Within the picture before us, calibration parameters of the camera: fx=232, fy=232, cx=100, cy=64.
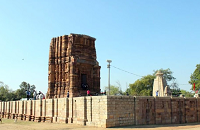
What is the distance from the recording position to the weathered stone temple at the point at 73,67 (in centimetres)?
2986

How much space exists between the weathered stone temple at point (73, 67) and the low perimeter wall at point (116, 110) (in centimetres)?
382

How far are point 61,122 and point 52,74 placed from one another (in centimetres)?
1110

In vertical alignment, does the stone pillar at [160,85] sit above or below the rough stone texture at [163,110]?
above

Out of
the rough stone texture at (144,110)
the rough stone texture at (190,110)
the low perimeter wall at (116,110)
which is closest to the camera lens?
the low perimeter wall at (116,110)

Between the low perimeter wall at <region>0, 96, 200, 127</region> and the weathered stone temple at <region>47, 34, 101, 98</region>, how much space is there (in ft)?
12.5

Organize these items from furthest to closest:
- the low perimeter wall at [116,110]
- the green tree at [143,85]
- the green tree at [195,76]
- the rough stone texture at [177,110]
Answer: the green tree at [195,76] → the green tree at [143,85] → the rough stone texture at [177,110] → the low perimeter wall at [116,110]

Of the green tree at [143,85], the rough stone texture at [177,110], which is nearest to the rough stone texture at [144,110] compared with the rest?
the rough stone texture at [177,110]

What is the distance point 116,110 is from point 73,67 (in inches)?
484

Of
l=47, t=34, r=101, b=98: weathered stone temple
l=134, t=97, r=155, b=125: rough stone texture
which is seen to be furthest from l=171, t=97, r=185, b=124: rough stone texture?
l=47, t=34, r=101, b=98: weathered stone temple

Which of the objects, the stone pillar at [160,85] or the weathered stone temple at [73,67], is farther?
the stone pillar at [160,85]

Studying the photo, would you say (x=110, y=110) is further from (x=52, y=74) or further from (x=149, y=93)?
(x=149, y=93)

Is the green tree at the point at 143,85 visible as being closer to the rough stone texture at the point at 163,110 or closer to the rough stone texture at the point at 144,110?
the rough stone texture at the point at 163,110

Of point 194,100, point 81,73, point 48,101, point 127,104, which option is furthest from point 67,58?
point 194,100

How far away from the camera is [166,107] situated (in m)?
23.7
